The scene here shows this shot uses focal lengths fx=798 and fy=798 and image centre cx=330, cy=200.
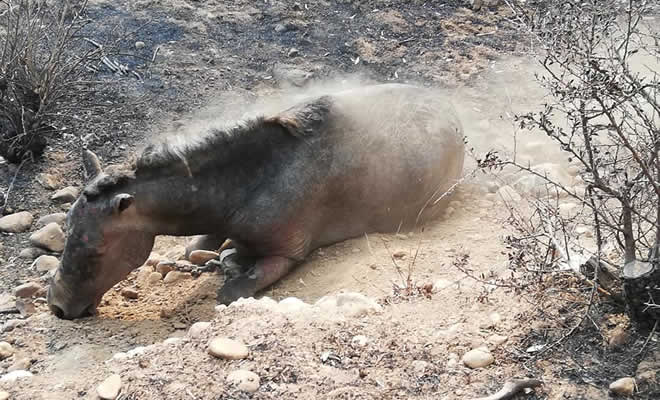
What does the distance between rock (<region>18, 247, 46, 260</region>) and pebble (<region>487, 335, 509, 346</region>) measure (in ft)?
11.5

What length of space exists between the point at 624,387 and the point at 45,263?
3.93 meters

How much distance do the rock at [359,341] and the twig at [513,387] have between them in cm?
64

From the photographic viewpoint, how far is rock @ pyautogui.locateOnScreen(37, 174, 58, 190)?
21.0ft

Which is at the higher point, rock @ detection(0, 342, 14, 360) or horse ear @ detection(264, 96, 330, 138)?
horse ear @ detection(264, 96, 330, 138)

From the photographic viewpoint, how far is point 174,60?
8.39m

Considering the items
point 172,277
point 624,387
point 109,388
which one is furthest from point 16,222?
point 624,387

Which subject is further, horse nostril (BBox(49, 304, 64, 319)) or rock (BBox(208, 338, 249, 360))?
horse nostril (BBox(49, 304, 64, 319))

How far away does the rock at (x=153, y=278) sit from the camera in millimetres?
5379

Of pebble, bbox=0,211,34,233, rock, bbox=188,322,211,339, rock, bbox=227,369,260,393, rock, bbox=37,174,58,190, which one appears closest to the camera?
rock, bbox=227,369,260,393

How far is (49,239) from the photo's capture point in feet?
18.5

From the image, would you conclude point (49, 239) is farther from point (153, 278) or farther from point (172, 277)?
point (172, 277)

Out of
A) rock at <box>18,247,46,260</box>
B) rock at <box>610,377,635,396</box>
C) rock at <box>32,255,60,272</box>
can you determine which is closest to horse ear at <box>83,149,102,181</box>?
rock at <box>32,255,60,272</box>

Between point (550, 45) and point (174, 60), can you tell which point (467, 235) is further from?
point (174, 60)

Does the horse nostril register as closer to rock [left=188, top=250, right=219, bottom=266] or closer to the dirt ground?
the dirt ground
